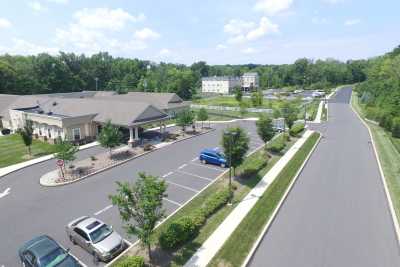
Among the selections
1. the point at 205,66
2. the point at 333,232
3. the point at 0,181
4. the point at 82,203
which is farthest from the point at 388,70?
the point at 205,66

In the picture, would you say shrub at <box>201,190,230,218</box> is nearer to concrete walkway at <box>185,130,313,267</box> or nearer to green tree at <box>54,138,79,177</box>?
concrete walkway at <box>185,130,313,267</box>

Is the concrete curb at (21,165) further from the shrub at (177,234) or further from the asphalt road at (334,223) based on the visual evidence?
the asphalt road at (334,223)

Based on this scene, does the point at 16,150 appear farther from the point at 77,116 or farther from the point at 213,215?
the point at 213,215

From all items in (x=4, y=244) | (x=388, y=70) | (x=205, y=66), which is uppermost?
(x=205, y=66)

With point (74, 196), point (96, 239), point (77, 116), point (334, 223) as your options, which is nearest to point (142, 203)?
point (96, 239)

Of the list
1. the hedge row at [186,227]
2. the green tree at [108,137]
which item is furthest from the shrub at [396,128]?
the green tree at [108,137]

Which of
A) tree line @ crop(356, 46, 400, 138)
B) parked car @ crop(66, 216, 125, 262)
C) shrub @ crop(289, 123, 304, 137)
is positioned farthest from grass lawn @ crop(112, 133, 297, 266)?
tree line @ crop(356, 46, 400, 138)

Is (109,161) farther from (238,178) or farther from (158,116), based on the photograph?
(238,178)
